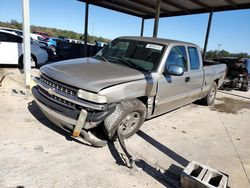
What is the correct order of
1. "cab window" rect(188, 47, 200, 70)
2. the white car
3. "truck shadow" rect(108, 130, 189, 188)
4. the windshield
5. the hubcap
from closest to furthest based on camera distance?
"truck shadow" rect(108, 130, 189, 188)
the hubcap
the windshield
"cab window" rect(188, 47, 200, 70)
the white car

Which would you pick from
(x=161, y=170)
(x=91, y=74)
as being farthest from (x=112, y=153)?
(x=91, y=74)

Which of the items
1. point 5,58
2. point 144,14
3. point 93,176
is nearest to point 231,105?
point 93,176

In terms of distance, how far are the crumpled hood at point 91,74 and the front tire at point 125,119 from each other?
400 mm

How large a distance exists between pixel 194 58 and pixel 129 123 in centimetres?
260

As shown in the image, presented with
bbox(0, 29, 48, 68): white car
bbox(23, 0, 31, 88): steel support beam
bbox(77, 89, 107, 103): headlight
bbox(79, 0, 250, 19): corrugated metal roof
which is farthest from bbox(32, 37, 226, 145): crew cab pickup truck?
bbox(79, 0, 250, 19): corrugated metal roof

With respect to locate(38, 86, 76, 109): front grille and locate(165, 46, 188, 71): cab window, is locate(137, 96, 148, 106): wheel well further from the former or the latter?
locate(38, 86, 76, 109): front grille

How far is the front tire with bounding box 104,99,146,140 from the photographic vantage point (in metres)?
3.32

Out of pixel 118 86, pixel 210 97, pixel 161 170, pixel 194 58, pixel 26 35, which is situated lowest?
pixel 161 170

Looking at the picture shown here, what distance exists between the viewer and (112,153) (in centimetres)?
346

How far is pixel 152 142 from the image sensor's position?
A: 4012 mm

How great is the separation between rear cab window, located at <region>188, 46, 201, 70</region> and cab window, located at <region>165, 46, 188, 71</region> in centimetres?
30

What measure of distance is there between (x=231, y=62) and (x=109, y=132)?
993cm

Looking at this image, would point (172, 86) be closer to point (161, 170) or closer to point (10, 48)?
point (161, 170)

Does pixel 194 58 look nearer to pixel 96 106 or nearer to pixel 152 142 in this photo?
pixel 152 142
